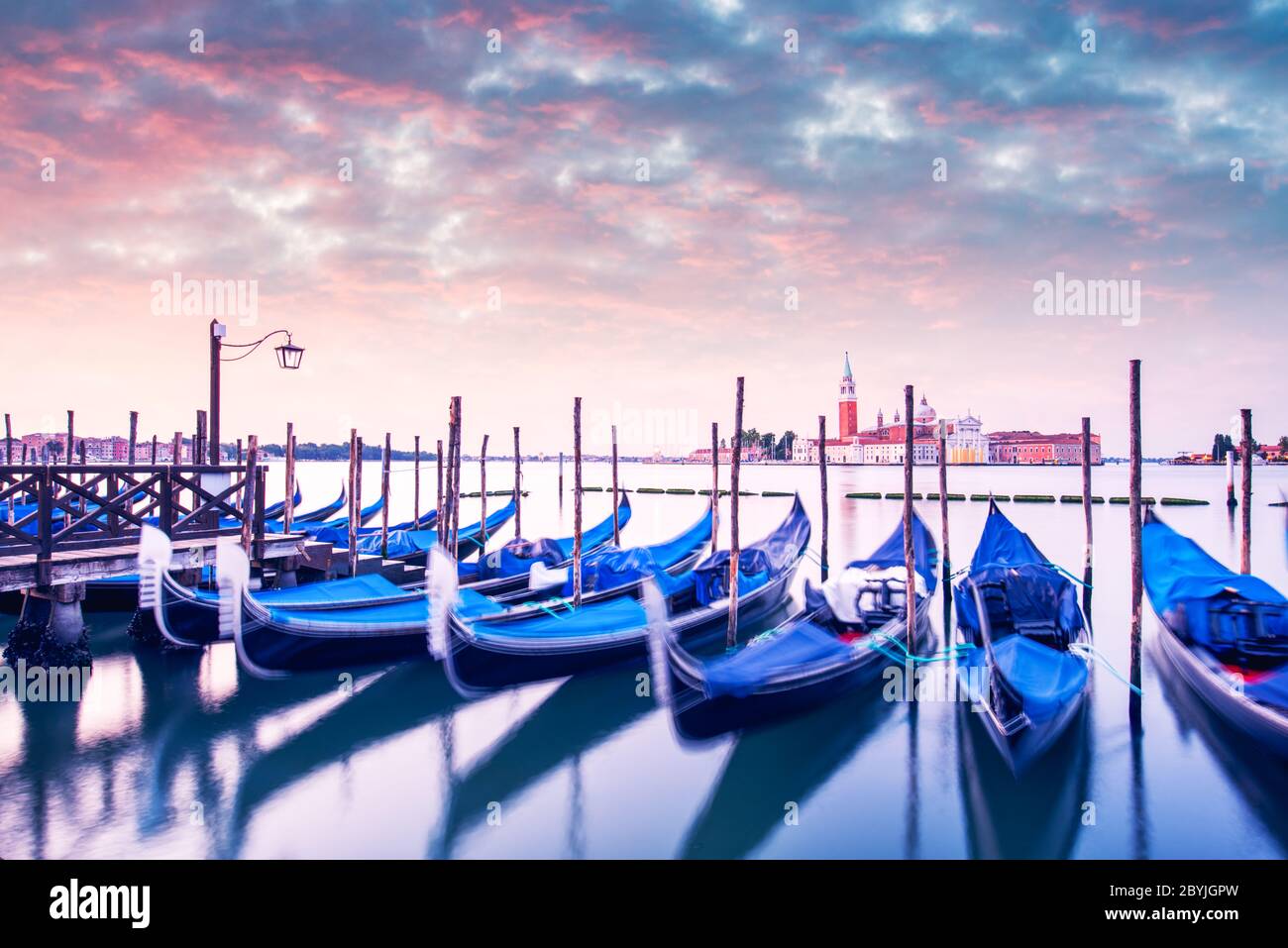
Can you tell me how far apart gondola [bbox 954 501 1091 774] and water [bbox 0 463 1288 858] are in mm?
449

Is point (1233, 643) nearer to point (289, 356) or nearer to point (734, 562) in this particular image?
point (734, 562)

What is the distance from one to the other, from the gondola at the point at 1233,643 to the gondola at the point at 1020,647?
0.86 meters

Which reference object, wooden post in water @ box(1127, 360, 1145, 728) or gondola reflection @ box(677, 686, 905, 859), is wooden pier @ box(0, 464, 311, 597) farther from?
wooden post in water @ box(1127, 360, 1145, 728)

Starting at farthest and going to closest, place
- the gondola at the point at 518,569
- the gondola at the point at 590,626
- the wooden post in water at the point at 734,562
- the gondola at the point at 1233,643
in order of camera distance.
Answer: the gondola at the point at 518,569, the wooden post in water at the point at 734,562, the gondola at the point at 590,626, the gondola at the point at 1233,643

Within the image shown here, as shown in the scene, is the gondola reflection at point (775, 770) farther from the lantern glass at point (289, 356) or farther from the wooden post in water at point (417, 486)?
the wooden post in water at point (417, 486)

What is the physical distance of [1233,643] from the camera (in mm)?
6336

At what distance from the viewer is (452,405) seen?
35.8ft

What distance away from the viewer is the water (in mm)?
4664

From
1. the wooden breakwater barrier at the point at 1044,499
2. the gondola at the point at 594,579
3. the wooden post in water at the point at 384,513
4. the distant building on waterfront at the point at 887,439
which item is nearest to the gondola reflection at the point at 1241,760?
the gondola at the point at 594,579

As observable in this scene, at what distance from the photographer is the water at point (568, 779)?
4664mm


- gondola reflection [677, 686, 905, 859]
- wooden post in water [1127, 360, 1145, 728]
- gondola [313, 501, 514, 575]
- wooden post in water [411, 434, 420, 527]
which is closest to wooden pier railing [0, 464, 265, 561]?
gondola [313, 501, 514, 575]
